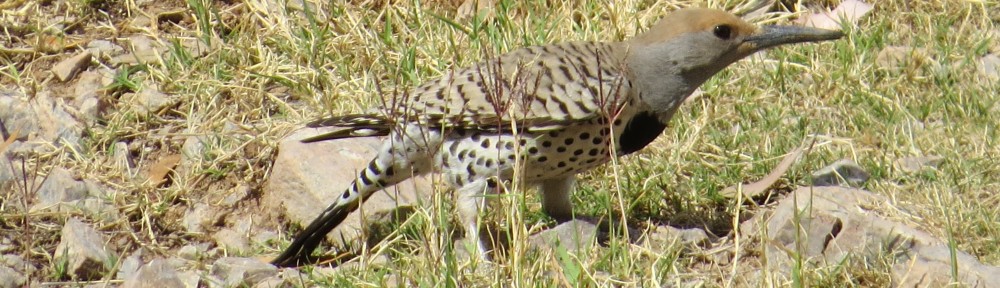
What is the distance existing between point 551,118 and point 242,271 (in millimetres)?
1193

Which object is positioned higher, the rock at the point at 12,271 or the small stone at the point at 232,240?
the rock at the point at 12,271

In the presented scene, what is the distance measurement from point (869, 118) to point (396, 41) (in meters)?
2.21

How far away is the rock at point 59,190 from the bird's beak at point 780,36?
2697mm

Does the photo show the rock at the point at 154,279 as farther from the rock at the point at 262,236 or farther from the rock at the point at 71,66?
the rock at the point at 71,66

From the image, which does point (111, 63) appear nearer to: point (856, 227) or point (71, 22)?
point (71, 22)

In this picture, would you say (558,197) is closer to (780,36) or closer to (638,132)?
(638,132)

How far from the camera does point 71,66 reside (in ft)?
22.7

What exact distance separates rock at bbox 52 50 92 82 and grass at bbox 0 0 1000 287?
57 mm

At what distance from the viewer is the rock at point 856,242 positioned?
15.1 feet

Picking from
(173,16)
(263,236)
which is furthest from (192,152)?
(173,16)

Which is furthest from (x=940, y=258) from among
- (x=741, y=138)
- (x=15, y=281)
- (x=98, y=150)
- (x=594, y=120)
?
(x=98, y=150)

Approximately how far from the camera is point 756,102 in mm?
6676

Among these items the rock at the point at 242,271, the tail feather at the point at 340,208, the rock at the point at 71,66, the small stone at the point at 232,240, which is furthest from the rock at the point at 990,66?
the rock at the point at 71,66

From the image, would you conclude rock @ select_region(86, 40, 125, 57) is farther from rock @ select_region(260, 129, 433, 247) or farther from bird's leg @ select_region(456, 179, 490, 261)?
bird's leg @ select_region(456, 179, 490, 261)
